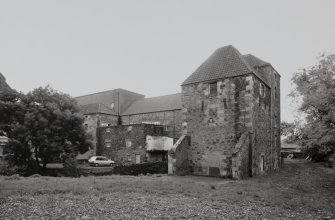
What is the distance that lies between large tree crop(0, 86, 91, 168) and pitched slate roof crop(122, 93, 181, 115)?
1726 cm

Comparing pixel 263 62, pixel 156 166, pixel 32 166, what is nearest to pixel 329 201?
pixel 156 166

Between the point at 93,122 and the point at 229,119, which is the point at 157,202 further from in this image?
the point at 93,122

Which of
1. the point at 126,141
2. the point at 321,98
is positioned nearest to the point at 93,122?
the point at 126,141

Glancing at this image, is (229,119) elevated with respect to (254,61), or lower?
lower

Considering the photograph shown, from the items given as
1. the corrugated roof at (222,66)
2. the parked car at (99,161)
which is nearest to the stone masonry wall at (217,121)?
the corrugated roof at (222,66)

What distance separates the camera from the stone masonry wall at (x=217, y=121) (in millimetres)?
23031

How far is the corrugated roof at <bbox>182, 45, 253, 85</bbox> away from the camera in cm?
2410

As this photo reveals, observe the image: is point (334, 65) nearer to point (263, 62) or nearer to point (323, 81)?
point (323, 81)

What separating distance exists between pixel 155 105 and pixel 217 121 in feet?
80.6

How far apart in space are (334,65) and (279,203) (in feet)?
32.2

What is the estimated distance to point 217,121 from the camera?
2397cm

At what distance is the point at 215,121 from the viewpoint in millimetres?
24078

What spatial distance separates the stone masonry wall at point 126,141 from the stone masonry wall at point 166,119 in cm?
238

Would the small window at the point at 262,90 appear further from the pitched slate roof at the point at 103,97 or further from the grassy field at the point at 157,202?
the pitched slate roof at the point at 103,97
